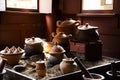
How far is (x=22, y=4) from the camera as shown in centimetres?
379

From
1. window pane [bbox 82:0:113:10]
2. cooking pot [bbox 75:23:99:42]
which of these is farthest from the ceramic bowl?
window pane [bbox 82:0:113:10]

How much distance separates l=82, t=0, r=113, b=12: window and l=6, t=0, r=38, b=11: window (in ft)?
3.08

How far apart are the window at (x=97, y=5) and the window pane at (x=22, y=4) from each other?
37.3 inches

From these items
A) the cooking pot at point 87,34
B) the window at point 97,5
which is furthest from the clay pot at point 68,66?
the window at point 97,5

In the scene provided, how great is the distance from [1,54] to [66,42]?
2.52 ft

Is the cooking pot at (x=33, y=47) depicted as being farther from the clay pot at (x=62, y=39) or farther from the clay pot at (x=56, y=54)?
the clay pot at (x=56, y=54)

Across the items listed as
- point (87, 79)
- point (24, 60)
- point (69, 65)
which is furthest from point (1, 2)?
point (87, 79)

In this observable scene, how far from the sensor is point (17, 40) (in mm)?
3744

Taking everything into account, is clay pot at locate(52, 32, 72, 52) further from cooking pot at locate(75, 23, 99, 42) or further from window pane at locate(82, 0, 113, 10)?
window pane at locate(82, 0, 113, 10)

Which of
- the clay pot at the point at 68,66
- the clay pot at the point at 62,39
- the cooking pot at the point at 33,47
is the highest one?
the clay pot at the point at 62,39

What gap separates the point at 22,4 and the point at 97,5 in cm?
130

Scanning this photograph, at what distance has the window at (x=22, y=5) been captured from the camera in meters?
3.64

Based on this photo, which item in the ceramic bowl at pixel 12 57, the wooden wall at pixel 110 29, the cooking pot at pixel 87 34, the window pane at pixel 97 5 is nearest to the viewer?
the ceramic bowl at pixel 12 57

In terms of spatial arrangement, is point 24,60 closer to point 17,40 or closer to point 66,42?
point 66,42
